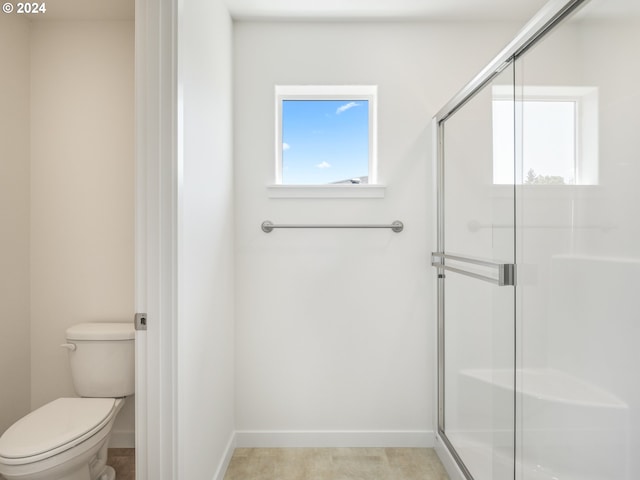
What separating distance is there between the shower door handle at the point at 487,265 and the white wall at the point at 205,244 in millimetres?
1106

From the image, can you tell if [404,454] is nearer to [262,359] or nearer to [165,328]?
[262,359]

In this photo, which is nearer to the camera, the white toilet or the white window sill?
the white toilet

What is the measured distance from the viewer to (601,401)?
908 mm

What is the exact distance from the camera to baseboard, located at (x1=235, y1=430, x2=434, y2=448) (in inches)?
89.0

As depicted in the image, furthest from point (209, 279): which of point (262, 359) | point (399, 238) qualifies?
point (399, 238)

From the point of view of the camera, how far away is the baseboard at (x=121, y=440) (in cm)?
228

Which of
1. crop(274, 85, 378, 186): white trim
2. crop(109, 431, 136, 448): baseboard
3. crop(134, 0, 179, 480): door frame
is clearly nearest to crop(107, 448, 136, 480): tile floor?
crop(109, 431, 136, 448): baseboard

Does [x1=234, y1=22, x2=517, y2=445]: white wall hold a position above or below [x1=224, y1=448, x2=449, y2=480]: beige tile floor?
above

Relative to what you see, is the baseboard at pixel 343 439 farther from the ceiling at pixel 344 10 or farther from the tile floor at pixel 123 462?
the ceiling at pixel 344 10

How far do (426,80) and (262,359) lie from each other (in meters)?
1.84

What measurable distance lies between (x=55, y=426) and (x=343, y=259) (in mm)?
1518

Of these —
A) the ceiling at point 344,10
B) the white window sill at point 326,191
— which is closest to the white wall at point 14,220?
the ceiling at point 344,10

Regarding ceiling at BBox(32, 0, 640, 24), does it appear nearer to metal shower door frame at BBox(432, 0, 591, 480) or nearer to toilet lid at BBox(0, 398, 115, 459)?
metal shower door frame at BBox(432, 0, 591, 480)

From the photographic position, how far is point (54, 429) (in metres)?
1.60
